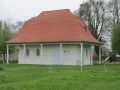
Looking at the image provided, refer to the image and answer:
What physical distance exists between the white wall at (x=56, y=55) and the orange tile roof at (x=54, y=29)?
4.97 ft

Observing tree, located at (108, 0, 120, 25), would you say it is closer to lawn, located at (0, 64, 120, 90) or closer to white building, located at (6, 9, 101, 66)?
white building, located at (6, 9, 101, 66)

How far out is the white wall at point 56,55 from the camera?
48812 millimetres

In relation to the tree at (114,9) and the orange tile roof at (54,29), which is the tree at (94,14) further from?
the orange tile roof at (54,29)

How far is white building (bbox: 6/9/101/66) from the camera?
4856cm

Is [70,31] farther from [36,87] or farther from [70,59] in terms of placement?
[36,87]

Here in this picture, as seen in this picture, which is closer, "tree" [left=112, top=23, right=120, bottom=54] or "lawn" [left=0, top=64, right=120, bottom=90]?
"lawn" [left=0, top=64, right=120, bottom=90]

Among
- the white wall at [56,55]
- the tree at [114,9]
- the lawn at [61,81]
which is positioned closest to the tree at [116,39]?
the white wall at [56,55]

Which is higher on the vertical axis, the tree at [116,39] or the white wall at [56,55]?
the tree at [116,39]

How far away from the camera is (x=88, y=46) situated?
174 ft

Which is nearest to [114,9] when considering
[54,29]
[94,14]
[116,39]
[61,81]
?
[94,14]

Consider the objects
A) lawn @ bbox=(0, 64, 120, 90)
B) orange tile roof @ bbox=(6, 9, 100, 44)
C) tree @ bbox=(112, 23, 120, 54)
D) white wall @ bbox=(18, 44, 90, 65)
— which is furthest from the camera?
tree @ bbox=(112, 23, 120, 54)

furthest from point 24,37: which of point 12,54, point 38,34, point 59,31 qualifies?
point 12,54

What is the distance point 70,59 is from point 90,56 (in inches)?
225

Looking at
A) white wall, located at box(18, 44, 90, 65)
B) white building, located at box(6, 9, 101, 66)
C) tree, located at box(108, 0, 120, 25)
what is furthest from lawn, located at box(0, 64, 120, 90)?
tree, located at box(108, 0, 120, 25)
